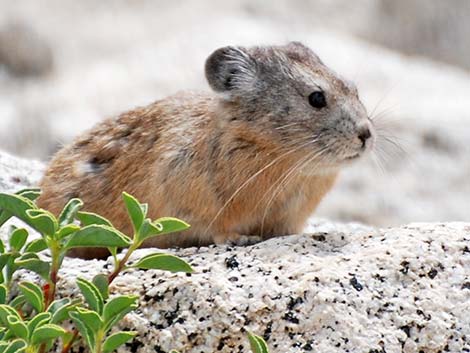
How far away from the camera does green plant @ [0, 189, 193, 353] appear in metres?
3.10

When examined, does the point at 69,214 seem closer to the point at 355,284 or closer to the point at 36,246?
the point at 36,246

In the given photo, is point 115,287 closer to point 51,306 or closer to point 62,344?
point 62,344

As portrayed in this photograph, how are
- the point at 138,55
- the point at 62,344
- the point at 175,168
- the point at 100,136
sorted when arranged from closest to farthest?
the point at 62,344, the point at 175,168, the point at 100,136, the point at 138,55

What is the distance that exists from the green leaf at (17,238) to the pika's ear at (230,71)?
2.27m

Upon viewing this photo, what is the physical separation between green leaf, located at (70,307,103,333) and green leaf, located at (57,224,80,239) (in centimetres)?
23

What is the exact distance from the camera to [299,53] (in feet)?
18.8

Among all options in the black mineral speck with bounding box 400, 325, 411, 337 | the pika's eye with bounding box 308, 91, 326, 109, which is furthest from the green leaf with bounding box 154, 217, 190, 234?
the pika's eye with bounding box 308, 91, 326, 109

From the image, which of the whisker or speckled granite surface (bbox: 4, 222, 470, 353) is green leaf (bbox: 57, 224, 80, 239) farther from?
the whisker

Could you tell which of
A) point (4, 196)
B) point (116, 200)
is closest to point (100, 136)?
point (116, 200)

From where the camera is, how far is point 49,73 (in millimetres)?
13547

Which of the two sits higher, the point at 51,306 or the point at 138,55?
the point at 51,306

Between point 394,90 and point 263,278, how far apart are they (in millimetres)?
8616

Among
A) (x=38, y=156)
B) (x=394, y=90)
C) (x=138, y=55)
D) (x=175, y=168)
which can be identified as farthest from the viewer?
(x=138, y=55)

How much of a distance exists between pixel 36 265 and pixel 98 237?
11.8 inches
